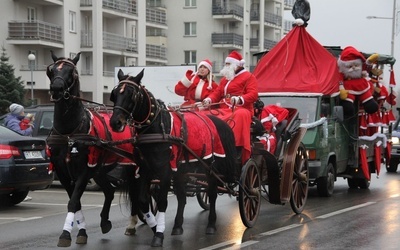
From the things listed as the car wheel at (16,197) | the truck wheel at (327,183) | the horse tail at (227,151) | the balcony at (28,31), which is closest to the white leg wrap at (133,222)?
the horse tail at (227,151)

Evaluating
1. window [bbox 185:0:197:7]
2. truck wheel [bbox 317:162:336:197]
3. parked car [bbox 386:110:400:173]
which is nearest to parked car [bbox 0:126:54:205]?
truck wheel [bbox 317:162:336:197]

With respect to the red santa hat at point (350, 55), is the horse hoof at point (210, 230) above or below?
below

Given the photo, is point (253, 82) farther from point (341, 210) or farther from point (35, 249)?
point (35, 249)

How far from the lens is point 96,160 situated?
10.1 m

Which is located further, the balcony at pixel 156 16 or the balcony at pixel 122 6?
the balcony at pixel 156 16

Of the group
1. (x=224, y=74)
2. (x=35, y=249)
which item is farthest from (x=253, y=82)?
(x=35, y=249)

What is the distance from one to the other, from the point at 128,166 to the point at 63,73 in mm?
1783

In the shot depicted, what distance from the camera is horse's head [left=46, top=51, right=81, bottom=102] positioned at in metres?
9.54

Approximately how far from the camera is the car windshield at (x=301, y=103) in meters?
16.4

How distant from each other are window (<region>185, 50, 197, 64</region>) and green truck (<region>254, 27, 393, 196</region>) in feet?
181

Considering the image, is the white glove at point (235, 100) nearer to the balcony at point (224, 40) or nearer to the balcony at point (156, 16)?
the balcony at point (156, 16)

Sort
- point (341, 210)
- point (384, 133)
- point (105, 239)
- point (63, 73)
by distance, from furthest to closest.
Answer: point (384, 133), point (341, 210), point (105, 239), point (63, 73)

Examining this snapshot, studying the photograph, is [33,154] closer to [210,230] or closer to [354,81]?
[210,230]

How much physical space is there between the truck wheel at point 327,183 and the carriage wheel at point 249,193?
4375 mm
